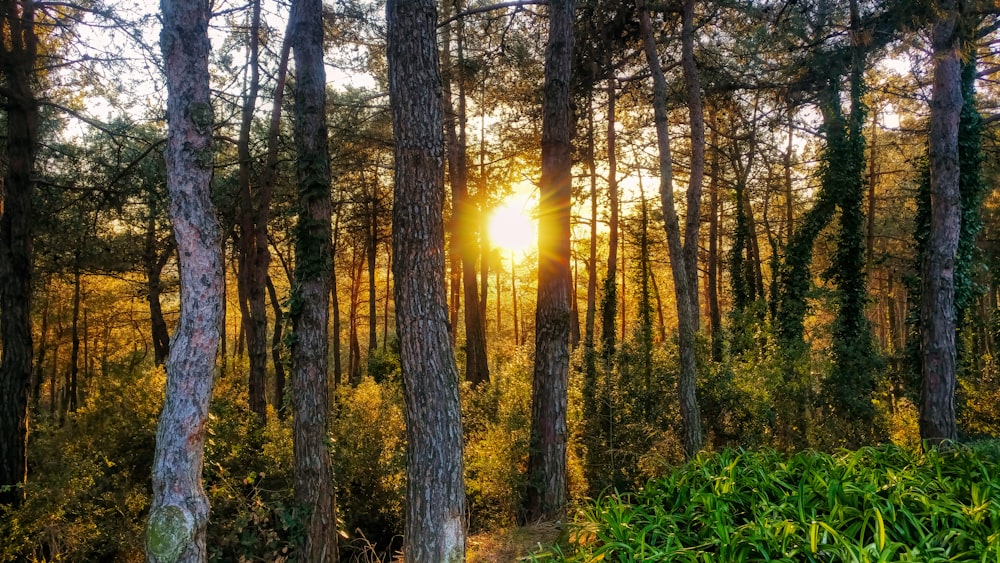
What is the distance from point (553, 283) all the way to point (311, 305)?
2811mm

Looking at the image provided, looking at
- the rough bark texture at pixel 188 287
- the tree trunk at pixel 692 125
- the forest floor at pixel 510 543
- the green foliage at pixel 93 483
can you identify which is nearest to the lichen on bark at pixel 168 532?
the rough bark texture at pixel 188 287

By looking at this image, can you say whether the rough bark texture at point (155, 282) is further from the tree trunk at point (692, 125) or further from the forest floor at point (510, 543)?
the tree trunk at point (692, 125)

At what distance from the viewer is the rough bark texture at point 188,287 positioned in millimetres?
3475

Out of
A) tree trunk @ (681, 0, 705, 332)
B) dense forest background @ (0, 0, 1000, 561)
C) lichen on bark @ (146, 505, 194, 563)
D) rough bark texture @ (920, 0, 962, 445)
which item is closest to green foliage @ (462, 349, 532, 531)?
dense forest background @ (0, 0, 1000, 561)

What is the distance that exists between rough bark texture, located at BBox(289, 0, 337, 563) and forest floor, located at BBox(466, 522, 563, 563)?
1588 millimetres

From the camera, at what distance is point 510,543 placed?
17.0 ft

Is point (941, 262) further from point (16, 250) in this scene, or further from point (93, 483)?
point (16, 250)

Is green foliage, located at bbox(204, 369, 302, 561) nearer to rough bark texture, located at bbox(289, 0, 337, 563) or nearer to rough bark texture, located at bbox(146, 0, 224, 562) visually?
rough bark texture, located at bbox(289, 0, 337, 563)

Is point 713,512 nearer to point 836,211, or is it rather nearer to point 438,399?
point 438,399

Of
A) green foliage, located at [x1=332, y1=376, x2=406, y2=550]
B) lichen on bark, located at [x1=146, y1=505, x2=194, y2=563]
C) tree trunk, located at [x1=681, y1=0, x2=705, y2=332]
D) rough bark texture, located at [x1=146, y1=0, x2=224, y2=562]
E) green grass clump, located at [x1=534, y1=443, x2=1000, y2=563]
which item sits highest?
tree trunk, located at [x1=681, y1=0, x2=705, y2=332]

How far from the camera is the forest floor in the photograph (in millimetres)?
4742

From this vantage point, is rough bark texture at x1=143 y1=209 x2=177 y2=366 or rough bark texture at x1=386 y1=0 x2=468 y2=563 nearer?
rough bark texture at x1=386 y1=0 x2=468 y2=563

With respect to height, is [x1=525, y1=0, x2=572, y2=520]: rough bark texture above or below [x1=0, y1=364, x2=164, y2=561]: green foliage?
→ above

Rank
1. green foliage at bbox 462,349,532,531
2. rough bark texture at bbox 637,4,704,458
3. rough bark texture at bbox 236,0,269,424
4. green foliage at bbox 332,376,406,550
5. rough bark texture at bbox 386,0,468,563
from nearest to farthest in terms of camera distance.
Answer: rough bark texture at bbox 386,0,468,563 < green foliage at bbox 462,349,532,531 < rough bark texture at bbox 637,4,704,458 < green foliage at bbox 332,376,406,550 < rough bark texture at bbox 236,0,269,424
